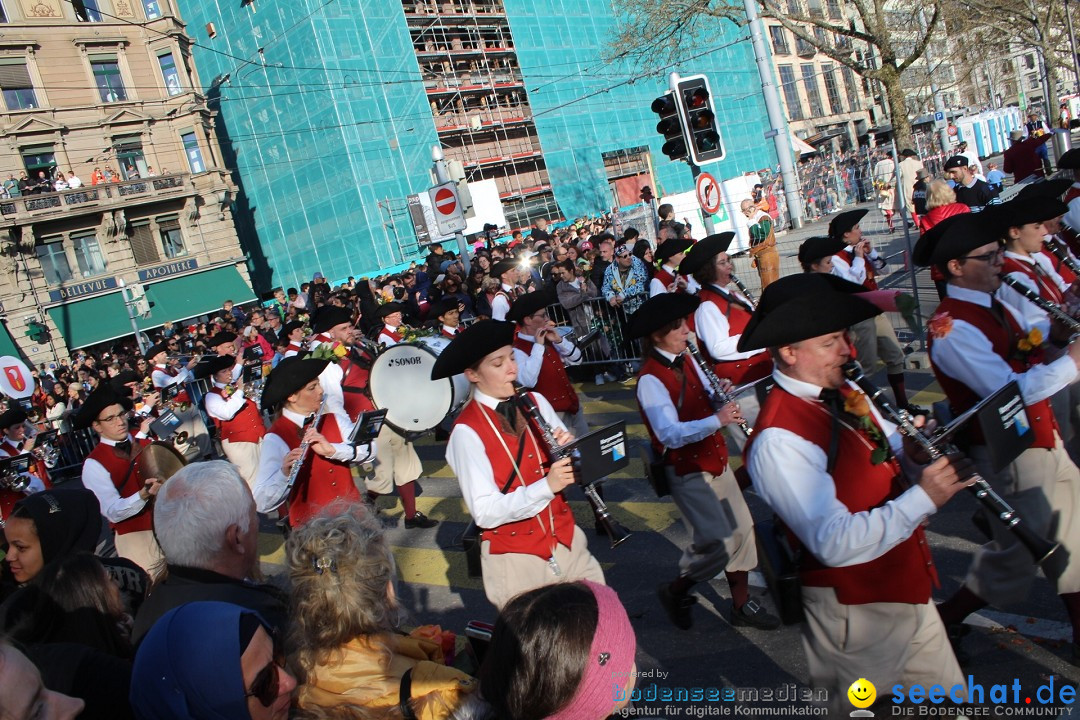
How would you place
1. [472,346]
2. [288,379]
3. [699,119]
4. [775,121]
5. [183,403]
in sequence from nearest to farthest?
[472,346], [288,379], [699,119], [183,403], [775,121]

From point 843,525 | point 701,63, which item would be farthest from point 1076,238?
point 701,63

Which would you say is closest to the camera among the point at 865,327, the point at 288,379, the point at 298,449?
the point at 298,449

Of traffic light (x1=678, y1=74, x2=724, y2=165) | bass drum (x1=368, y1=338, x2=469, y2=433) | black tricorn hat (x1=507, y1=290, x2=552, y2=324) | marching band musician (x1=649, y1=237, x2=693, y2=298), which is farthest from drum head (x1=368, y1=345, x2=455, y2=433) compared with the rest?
traffic light (x1=678, y1=74, x2=724, y2=165)

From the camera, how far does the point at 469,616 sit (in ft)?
19.0

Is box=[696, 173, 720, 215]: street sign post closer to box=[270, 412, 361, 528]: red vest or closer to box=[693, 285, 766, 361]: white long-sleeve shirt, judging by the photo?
box=[693, 285, 766, 361]: white long-sleeve shirt

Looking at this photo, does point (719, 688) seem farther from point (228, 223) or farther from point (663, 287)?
point (228, 223)

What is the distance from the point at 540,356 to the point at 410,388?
231 cm

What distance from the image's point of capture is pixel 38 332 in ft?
108

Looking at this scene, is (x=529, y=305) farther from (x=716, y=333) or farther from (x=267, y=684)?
(x=267, y=684)

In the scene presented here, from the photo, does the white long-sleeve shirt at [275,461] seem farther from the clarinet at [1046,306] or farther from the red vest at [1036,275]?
the red vest at [1036,275]

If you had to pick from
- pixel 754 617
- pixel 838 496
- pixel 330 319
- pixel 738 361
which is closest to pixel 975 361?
pixel 838 496

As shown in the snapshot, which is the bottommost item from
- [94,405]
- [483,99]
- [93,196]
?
[94,405]

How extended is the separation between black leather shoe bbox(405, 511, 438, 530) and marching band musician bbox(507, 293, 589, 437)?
2.02 meters

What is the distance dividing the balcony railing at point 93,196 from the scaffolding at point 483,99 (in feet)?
44.8
